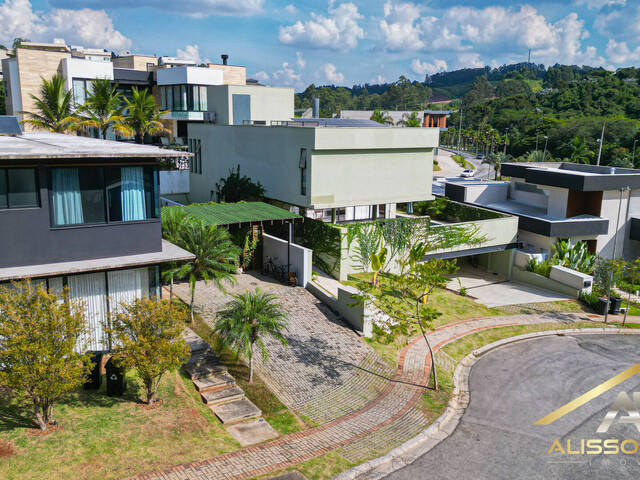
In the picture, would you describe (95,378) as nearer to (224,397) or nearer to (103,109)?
(224,397)

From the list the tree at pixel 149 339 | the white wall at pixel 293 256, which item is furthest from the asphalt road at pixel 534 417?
the white wall at pixel 293 256

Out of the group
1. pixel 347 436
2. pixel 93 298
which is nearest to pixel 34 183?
pixel 93 298

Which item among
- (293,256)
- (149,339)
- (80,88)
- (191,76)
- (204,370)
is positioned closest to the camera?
(149,339)

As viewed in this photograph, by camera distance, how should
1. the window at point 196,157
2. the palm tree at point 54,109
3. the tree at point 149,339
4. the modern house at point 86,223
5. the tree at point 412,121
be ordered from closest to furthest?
the tree at point 149,339, the modern house at point 86,223, the palm tree at point 54,109, the window at point 196,157, the tree at point 412,121

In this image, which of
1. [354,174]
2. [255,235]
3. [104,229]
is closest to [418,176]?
[354,174]

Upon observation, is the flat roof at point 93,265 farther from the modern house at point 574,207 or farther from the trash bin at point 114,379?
→ the modern house at point 574,207

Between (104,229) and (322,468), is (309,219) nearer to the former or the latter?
(104,229)
